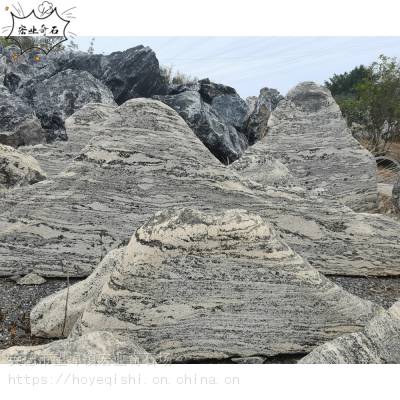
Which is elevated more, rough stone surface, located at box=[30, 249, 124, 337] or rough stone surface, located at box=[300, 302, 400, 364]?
rough stone surface, located at box=[300, 302, 400, 364]

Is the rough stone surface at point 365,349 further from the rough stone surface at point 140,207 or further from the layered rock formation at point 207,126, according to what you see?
the layered rock formation at point 207,126

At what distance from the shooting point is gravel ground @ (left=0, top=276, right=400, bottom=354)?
5211 millimetres

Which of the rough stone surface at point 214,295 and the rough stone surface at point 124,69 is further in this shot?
the rough stone surface at point 124,69

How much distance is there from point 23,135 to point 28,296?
6771mm

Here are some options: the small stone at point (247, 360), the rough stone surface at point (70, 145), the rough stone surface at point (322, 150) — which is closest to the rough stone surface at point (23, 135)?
the rough stone surface at point (70, 145)

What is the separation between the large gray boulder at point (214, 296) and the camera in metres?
4.48

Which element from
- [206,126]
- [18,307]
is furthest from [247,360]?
[206,126]

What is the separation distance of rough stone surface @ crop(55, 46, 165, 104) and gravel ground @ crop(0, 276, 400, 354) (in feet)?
35.8

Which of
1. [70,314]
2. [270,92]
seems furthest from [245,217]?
[270,92]

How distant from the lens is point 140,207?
6926mm

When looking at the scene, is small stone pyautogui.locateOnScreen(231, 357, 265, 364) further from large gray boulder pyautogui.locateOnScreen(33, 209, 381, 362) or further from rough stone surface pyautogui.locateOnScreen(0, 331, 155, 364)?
rough stone surface pyautogui.locateOnScreen(0, 331, 155, 364)

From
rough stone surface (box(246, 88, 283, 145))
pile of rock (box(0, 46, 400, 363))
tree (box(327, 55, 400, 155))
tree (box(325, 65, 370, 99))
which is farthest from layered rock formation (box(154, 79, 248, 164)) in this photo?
tree (box(325, 65, 370, 99))

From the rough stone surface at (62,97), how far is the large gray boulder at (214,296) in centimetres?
1005

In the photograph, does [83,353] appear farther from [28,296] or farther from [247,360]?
[28,296]
